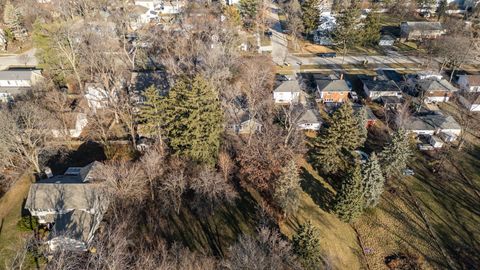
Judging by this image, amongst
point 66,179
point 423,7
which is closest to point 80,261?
point 66,179

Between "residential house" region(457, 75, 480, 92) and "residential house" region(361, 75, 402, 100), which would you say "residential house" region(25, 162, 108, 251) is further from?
"residential house" region(457, 75, 480, 92)

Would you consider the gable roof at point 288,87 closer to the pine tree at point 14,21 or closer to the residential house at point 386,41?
the residential house at point 386,41

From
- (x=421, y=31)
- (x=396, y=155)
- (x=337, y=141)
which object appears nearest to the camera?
(x=396, y=155)

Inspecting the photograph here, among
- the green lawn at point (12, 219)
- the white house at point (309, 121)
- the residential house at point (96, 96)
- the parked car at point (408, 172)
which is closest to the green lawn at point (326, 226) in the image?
the white house at point (309, 121)

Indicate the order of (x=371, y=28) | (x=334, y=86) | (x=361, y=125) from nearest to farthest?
(x=361, y=125) → (x=334, y=86) → (x=371, y=28)

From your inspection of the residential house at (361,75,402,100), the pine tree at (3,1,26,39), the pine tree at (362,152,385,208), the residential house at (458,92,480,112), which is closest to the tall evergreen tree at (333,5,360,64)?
the residential house at (361,75,402,100)

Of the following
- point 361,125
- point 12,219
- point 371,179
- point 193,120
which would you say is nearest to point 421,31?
point 361,125

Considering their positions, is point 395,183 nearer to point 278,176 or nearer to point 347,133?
point 347,133

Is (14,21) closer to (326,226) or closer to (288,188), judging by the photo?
(288,188)
